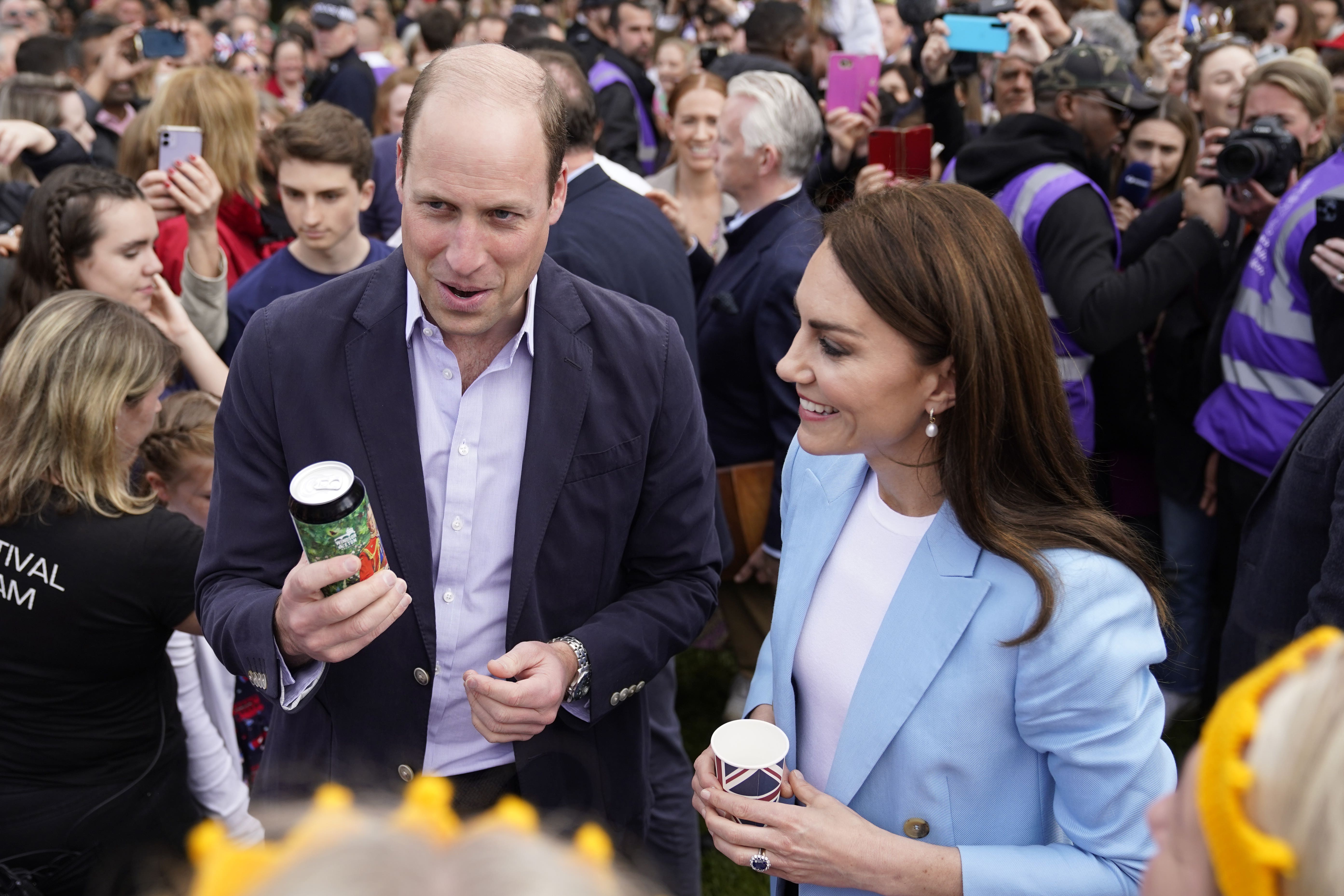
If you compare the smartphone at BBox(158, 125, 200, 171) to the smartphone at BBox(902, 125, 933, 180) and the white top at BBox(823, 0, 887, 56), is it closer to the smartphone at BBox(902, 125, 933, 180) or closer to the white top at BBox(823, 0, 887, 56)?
the smartphone at BBox(902, 125, 933, 180)

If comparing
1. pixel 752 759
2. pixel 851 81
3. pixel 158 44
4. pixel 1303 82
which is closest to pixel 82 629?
pixel 752 759

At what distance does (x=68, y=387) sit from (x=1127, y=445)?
3.93 meters

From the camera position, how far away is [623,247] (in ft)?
11.4

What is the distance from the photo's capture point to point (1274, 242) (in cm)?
366

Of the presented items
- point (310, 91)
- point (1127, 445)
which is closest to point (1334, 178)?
point (1127, 445)

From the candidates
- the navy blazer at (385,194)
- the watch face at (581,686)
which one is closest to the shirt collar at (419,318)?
the watch face at (581,686)

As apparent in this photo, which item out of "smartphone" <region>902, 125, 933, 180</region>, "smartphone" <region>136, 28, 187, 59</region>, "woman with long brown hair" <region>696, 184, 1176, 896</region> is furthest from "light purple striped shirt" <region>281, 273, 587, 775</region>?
"smartphone" <region>136, 28, 187, 59</region>

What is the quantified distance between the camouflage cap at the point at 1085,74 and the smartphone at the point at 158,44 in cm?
577

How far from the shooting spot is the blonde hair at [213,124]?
449 centimetres

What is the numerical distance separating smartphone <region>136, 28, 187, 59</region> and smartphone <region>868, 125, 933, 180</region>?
525cm

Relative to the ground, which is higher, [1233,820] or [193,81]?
[1233,820]

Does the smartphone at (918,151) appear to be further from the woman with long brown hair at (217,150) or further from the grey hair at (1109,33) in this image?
the woman with long brown hair at (217,150)

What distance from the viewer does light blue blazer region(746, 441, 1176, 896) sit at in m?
1.62

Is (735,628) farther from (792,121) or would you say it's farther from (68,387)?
(68,387)
